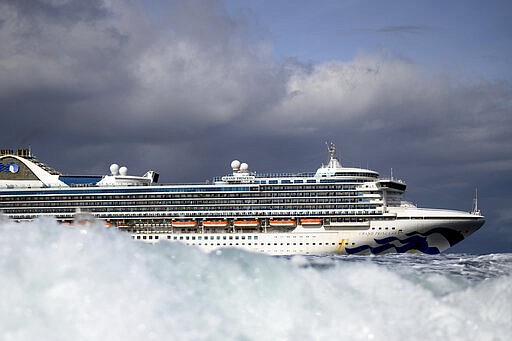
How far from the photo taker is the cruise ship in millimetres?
56344

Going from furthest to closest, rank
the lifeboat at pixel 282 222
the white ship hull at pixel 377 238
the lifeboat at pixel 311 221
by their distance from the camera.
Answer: the lifeboat at pixel 282 222, the lifeboat at pixel 311 221, the white ship hull at pixel 377 238

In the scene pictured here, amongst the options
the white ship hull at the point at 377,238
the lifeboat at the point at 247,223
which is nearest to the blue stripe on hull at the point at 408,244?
the white ship hull at the point at 377,238

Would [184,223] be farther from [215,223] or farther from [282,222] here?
[282,222]

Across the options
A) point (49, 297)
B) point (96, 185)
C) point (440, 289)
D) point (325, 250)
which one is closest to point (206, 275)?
point (49, 297)

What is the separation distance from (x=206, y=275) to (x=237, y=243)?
146 ft

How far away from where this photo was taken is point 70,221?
64375mm

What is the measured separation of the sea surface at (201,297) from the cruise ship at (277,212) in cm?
4013

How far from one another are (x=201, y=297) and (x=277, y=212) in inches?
1768

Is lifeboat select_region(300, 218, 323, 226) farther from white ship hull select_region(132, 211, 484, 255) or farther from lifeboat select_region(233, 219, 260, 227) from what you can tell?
lifeboat select_region(233, 219, 260, 227)

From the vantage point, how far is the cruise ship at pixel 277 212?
185ft

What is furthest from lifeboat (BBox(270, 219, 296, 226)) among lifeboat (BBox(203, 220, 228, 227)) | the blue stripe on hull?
the blue stripe on hull

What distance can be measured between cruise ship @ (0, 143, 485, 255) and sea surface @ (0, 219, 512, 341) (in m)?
40.1

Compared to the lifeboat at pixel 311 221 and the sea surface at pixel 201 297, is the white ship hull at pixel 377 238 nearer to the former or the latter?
the lifeboat at pixel 311 221

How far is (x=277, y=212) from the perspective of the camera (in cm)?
5856
